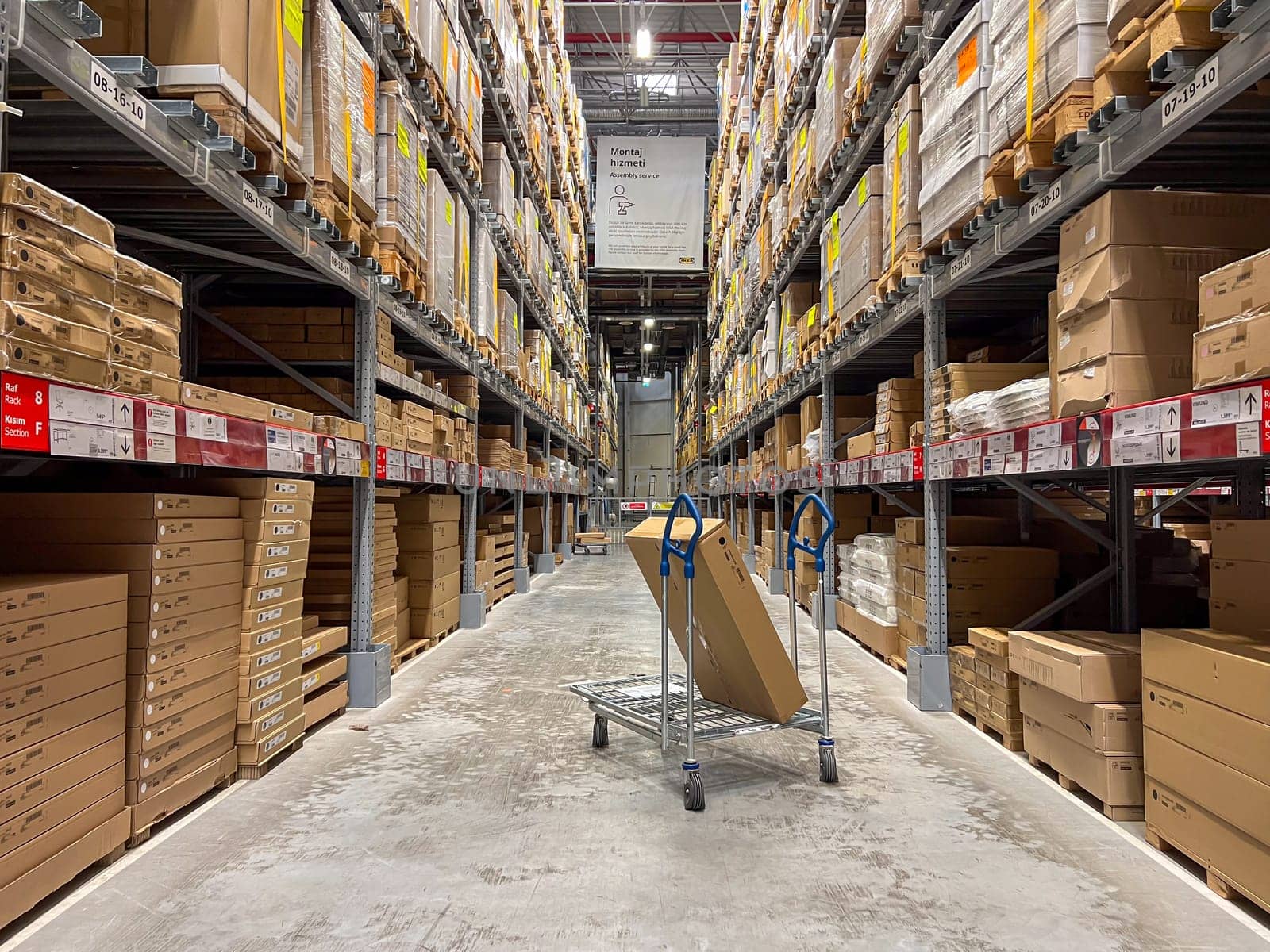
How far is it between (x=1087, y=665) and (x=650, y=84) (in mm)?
19231

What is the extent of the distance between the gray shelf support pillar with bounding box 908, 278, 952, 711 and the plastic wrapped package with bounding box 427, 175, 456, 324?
3370 millimetres

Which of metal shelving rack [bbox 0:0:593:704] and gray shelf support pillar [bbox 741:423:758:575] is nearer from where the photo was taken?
metal shelving rack [bbox 0:0:593:704]

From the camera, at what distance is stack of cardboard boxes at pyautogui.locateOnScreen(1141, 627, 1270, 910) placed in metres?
2.14

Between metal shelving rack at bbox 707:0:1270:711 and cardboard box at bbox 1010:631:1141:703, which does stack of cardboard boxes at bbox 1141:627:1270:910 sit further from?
metal shelving rack at bbox 707:0:1270:711

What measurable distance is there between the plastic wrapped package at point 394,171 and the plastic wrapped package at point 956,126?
3133 millimetres

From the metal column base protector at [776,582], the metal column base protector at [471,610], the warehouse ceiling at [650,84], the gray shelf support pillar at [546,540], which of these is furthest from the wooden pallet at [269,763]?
the warehouse ceiling at [650,84]

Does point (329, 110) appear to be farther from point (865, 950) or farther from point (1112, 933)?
point (1112, 933)

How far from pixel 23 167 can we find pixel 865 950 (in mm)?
4212

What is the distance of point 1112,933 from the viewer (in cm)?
211

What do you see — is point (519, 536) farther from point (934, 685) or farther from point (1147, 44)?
point (1147, 44)

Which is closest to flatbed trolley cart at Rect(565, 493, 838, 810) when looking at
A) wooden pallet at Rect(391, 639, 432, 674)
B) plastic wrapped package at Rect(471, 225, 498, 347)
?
wooden pallet at Rect(391, 639, 432, 674)

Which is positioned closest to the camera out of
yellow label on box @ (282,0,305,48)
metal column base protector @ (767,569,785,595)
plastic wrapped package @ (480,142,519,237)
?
yellow label on box @ (282,0,305,48)

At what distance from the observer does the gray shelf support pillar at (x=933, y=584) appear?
4.43 meters

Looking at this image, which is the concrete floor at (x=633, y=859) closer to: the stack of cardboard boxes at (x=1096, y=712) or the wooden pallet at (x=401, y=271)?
the stack of cardboard boxes at (x=1096, y=712)
